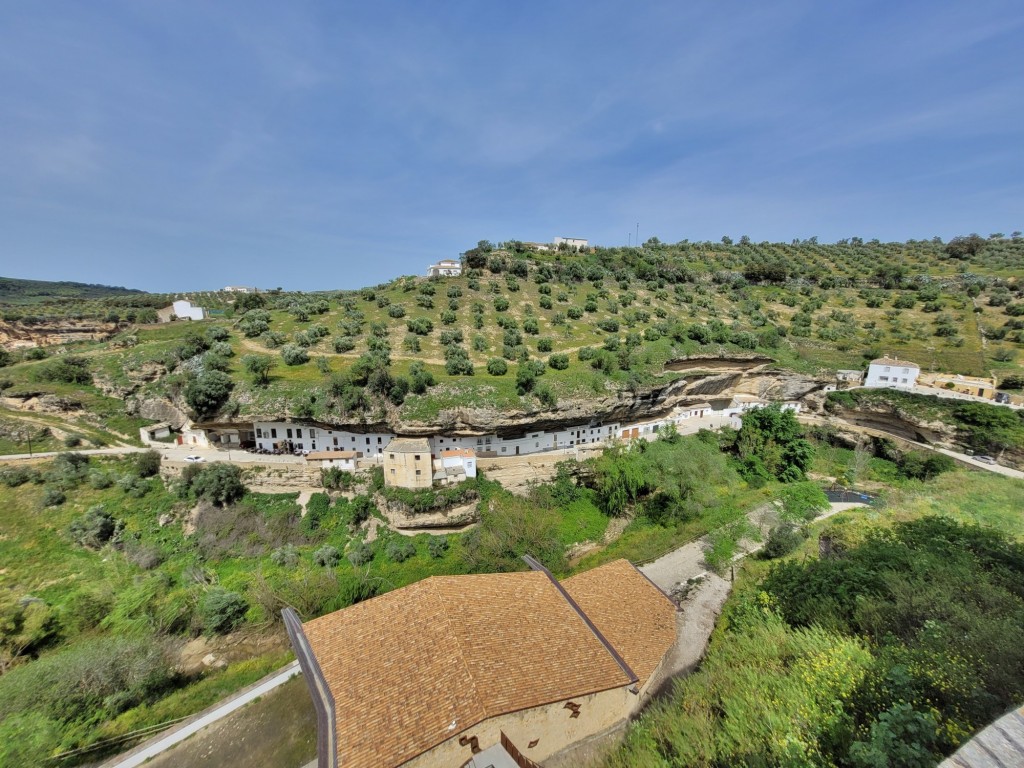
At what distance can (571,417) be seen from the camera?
30.0 metres

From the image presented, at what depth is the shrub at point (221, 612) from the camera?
1798 cm

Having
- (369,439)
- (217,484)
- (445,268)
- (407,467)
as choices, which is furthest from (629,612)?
(445,268)

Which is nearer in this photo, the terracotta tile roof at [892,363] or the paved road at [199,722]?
the paved road at [199,722]

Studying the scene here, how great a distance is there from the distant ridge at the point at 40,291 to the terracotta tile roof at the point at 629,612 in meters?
158

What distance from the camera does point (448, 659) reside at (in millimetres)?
9000

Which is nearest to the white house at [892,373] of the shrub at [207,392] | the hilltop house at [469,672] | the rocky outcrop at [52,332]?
the hilltop house at [469,672]

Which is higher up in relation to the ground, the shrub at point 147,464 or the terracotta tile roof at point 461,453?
the terracotta tile roof at point 461,453

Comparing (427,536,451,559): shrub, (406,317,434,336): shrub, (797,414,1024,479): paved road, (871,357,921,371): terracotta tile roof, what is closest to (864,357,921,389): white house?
(871,357,921,371): terracotta tile roof

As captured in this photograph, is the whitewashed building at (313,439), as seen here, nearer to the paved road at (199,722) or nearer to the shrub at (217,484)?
the shrub at (217,484)

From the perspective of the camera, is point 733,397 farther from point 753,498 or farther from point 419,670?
point 419,670

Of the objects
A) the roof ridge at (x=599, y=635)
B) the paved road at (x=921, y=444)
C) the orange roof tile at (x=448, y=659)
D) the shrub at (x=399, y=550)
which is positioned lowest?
the shrub at (x=399, y=550)

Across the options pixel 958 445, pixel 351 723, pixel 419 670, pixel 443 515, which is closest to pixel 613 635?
pixel 419 670

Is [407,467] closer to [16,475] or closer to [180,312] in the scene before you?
[16,475]

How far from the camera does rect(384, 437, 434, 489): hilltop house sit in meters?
25.0
